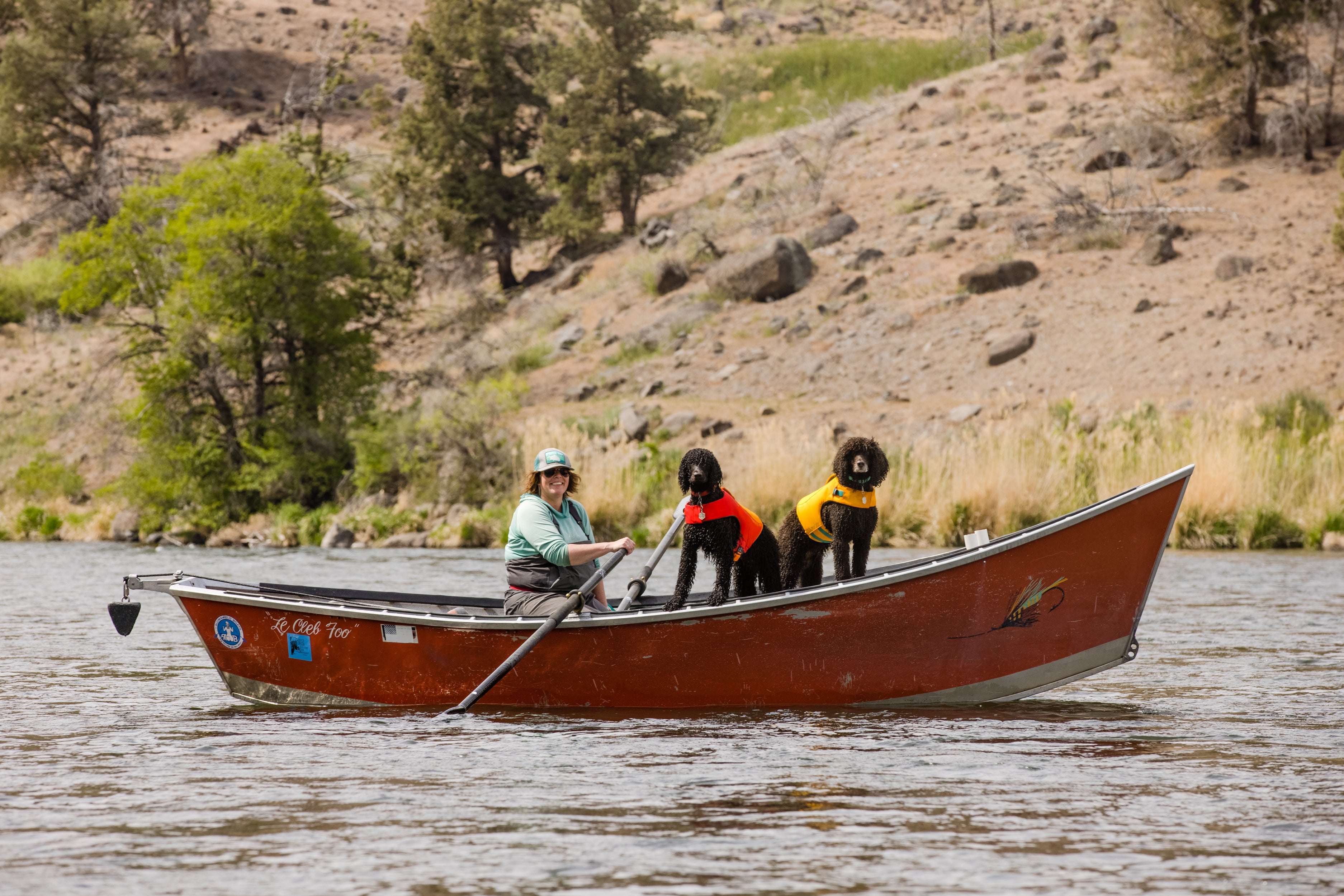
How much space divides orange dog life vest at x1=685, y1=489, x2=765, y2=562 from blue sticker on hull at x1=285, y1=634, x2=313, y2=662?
2.43 m

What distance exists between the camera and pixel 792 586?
28.7 feet

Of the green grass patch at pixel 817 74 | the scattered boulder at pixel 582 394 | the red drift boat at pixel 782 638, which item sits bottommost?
the red drift boat at pixel 782 638

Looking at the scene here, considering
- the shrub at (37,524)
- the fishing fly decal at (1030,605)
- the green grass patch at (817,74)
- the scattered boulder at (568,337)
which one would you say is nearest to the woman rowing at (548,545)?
the fishing fly decal at (1030,605)

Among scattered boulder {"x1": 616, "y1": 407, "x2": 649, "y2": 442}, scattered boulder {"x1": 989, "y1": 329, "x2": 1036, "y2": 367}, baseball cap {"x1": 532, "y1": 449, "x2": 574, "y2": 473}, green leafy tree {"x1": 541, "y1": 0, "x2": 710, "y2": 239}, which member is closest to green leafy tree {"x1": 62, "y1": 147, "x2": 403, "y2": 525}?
scattered boulder {"x1": 616, "y1": 407, "x2": 649, "y2": 442}

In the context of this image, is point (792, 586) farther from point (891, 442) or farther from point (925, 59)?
point (925, 59)

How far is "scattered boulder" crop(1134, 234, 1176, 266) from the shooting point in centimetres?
2681

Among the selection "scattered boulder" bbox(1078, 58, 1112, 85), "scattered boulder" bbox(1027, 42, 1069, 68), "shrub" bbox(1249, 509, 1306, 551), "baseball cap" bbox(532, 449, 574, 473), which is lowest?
"shrub" bbox(1249, 509, 1306, 551)

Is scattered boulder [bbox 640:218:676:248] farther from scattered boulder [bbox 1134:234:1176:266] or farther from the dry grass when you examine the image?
the dry grass

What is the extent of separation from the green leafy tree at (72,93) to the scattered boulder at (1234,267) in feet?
87.0

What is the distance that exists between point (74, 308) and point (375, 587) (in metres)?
14.0

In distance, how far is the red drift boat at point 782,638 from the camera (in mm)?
7617

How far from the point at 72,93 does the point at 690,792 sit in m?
37.5

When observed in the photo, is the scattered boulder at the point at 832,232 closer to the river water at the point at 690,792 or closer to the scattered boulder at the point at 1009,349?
the scattered boulder at the point at 1009,349

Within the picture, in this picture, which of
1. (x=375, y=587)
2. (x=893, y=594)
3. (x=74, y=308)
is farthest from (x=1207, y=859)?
(x=74, y=308)
